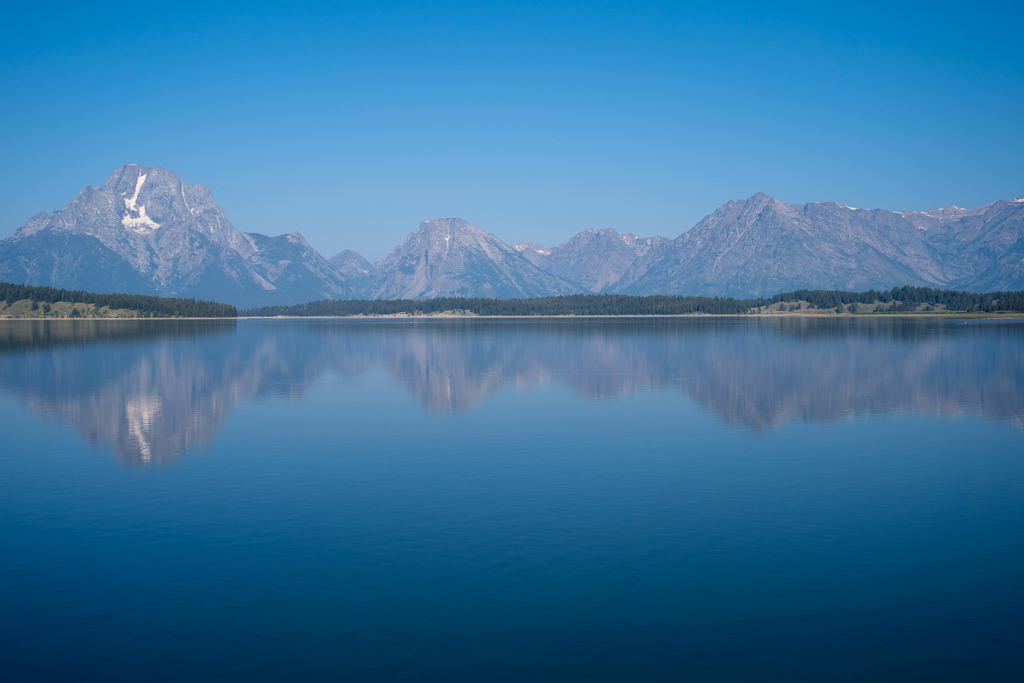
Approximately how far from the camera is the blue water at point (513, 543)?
51.1 feet

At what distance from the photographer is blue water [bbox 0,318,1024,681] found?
613 inches

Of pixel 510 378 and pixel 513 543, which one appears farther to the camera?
pixel 510 378

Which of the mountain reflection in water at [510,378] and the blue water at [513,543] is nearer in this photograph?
the blue water at [513,543]

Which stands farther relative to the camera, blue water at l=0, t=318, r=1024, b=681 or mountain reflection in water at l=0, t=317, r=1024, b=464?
mountain reflection in water at l=0, t=317, r=1024, b=464

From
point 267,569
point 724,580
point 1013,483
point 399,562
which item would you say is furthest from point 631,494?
point 1013,483

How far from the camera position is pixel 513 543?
22.0 metres

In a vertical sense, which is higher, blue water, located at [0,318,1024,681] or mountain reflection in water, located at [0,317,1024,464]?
mountain reflection in water, located at [0,317,1024,464]

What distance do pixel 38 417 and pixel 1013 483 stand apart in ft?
175

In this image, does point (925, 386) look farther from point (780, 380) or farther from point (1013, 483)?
point (1013, 483)

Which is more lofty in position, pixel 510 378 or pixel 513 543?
pixel 510 378

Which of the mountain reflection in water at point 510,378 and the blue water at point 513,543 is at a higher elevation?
the mountain reflection in water at point 510,378

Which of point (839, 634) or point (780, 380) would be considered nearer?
point (839, 634)

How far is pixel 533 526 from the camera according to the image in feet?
77.9

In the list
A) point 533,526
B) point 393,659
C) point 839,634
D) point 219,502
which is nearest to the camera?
point 393,659
